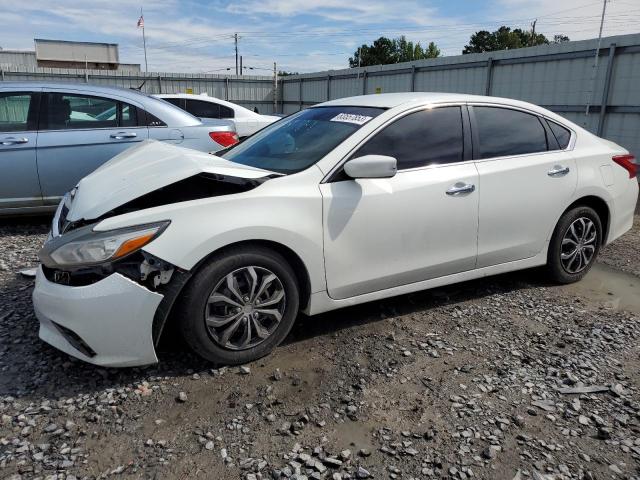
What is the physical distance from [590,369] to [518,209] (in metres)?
1.31

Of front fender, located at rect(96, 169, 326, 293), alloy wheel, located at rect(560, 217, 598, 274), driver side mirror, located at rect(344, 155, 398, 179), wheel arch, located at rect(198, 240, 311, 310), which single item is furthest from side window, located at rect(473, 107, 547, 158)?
wheel arch, located at rect(198, 240, 311, 310)

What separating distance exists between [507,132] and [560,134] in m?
0.62

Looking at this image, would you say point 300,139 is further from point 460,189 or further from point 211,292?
point 211,292

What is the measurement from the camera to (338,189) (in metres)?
3.21

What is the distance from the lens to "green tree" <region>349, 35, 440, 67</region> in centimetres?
6750

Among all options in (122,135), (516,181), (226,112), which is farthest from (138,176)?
(226,112)

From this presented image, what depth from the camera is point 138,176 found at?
3.18 m

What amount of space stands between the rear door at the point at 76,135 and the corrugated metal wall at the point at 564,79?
9059mm

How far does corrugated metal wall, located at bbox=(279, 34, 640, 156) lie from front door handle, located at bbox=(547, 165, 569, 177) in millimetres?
7137

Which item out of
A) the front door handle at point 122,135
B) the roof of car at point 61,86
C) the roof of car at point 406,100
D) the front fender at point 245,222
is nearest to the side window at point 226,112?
the roof of car at point 61,86

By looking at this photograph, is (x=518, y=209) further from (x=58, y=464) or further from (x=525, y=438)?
(x=58, y=464)

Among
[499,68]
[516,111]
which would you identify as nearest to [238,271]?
[516,111]

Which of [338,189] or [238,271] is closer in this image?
[238,271]

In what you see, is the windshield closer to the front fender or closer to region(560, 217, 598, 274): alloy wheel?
the front fender
